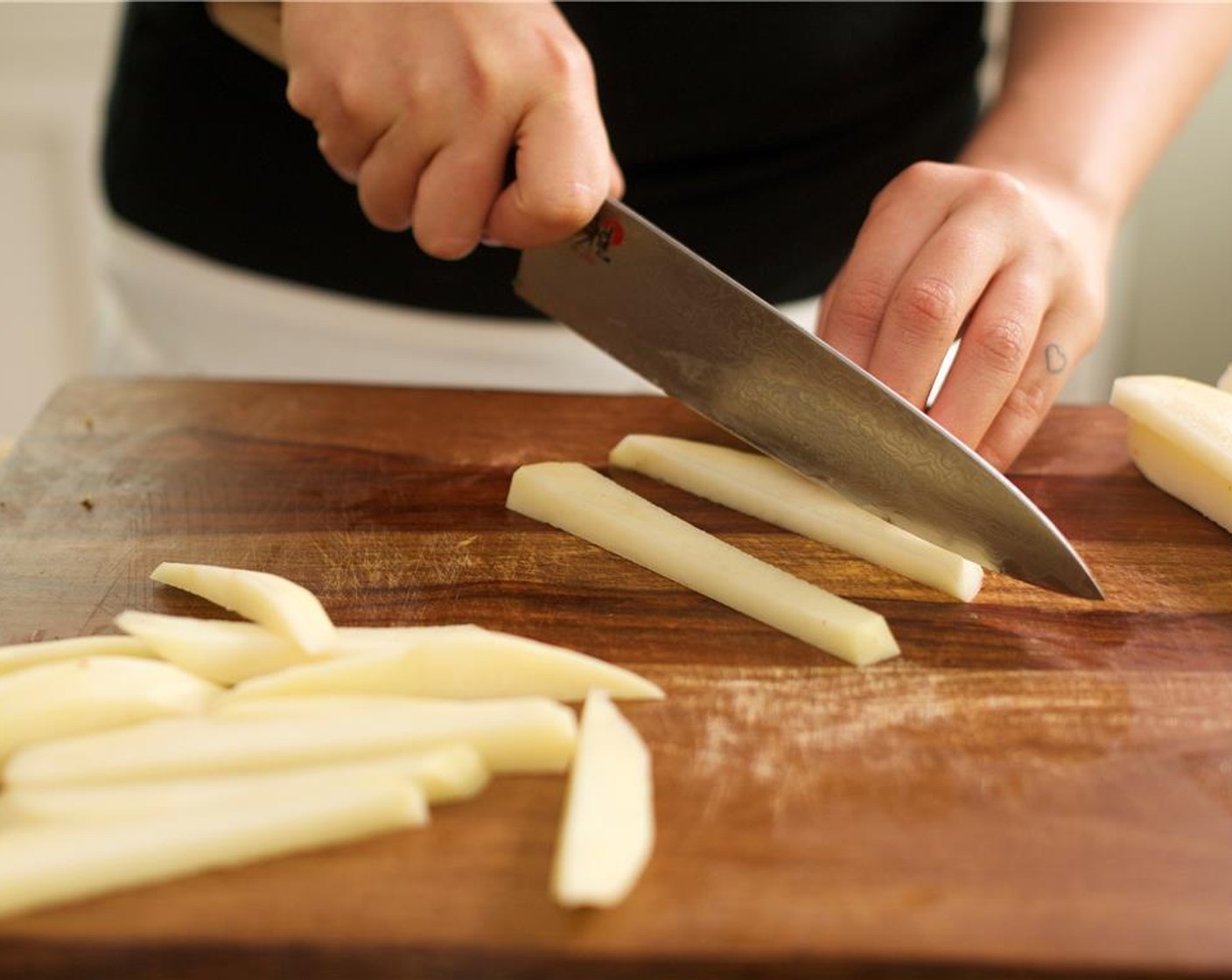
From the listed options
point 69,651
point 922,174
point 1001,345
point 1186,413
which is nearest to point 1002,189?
point 922,174

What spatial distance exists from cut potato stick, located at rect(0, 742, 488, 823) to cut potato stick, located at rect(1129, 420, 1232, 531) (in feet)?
2.97

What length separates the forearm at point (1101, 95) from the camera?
1.83 m

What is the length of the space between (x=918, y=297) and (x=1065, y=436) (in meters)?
0.41

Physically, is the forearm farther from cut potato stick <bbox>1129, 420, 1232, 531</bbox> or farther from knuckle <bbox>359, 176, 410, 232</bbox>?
knuckle <bbox>359, 176, 410, 232</bbox>

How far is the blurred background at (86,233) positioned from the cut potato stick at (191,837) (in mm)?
2489

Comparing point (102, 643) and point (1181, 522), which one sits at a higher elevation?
point (1181, 522)

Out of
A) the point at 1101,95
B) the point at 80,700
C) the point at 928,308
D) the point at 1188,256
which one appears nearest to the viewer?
the point at 80,700

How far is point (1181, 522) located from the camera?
1.56 m

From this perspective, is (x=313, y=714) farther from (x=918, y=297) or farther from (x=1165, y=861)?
(x=918, y=297)

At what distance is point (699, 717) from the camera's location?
3.81 feet

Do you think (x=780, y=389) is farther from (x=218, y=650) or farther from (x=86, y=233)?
(x=86, y=233)

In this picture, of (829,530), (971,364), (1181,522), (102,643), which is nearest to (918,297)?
(971,364)

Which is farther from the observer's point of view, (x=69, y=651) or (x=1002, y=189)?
(x=1002, y=189)

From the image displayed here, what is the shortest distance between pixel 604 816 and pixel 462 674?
220mm
